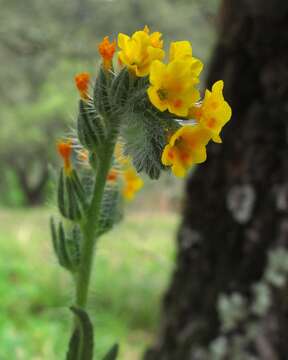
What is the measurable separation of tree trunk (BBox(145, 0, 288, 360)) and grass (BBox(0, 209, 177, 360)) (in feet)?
1.16

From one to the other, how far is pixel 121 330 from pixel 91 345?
9.21 ft

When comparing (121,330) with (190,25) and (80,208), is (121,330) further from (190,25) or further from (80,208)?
(190,25)

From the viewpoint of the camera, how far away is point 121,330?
3.37m

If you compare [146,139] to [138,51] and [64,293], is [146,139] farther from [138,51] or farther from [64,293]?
[64,293]

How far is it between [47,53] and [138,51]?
3857 mm

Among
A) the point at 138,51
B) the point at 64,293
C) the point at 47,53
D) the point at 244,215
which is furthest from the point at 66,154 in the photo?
the point at 47,53

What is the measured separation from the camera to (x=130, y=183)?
816 mm

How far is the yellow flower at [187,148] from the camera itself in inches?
22.4

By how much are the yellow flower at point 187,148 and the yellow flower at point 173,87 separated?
2 cm

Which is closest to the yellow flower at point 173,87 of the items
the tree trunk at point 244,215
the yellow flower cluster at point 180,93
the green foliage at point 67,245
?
the yellow flower cluster at point 180,93

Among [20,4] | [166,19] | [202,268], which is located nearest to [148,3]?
[166,19]

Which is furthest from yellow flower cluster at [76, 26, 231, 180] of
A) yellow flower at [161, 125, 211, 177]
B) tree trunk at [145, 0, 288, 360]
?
tree trunk at [145, 0, 288, 360]

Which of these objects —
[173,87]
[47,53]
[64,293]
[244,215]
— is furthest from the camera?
[47,53]

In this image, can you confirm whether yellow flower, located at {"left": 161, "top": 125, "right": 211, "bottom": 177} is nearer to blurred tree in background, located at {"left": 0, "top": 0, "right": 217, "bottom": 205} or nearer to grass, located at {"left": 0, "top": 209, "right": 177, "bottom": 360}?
blurred tree in background, located at {"left": 0, "top": 0, "right": 217, "bottom": 205}
